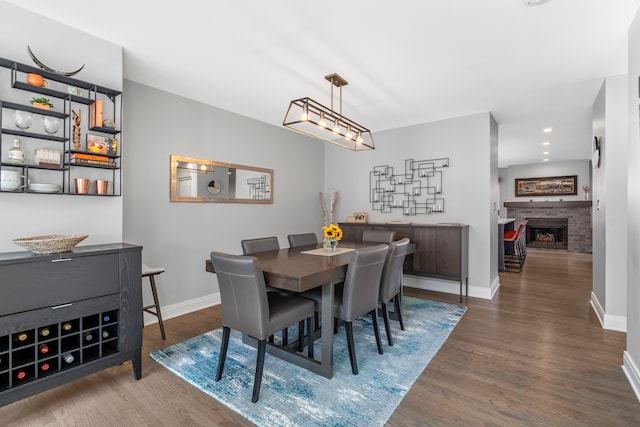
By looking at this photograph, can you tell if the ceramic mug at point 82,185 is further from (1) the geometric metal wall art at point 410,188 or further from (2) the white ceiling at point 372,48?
(1) the geometric metal wall art at point 410,188

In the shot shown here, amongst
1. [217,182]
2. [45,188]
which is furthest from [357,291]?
[217,182]

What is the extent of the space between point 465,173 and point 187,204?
12.3 feet

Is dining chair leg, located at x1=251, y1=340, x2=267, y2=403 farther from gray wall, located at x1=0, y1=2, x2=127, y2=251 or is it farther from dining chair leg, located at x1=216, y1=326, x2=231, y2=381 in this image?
gray wall, located at x1=0, y1=2, x2=127, y2=251

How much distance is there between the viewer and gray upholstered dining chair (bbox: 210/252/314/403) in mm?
1915

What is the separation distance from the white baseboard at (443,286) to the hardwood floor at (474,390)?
0.98 metres

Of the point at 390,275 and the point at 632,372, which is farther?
the point at 390,275

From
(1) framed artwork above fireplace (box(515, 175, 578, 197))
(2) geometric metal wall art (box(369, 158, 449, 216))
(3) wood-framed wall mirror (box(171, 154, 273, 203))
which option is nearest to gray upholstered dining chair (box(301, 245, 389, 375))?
(3) wood-framed wall mirror (box(171, 154, 273, 203))

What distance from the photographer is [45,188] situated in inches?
81.8

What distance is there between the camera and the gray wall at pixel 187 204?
10.6ft

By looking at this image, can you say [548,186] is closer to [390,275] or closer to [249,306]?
[390,275]

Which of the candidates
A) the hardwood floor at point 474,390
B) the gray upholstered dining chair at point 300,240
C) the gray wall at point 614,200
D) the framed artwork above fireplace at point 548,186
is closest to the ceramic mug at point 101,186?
the hardwood floor at point 474,390

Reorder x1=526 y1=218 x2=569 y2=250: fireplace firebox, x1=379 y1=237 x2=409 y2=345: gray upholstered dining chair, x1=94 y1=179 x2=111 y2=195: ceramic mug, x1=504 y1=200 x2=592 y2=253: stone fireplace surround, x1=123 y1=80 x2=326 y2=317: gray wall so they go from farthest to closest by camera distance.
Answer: x1=526 y1=218 x2=569 y2=250: fireplace firebox → x1=504 y1=200 x2=592 y2=253: stone fireplace surround → x1=123 y1=80 x2=326 y2=317: gray wall → x1=379 y1=237 x2=409 y2=345: gray upholstered dining chair → x1=94 y1=179 x2=111 y2=195: ceramic mug

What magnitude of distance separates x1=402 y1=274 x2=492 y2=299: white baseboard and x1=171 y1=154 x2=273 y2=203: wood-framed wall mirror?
8.39ft

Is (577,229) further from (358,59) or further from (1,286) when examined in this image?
(1,286)
